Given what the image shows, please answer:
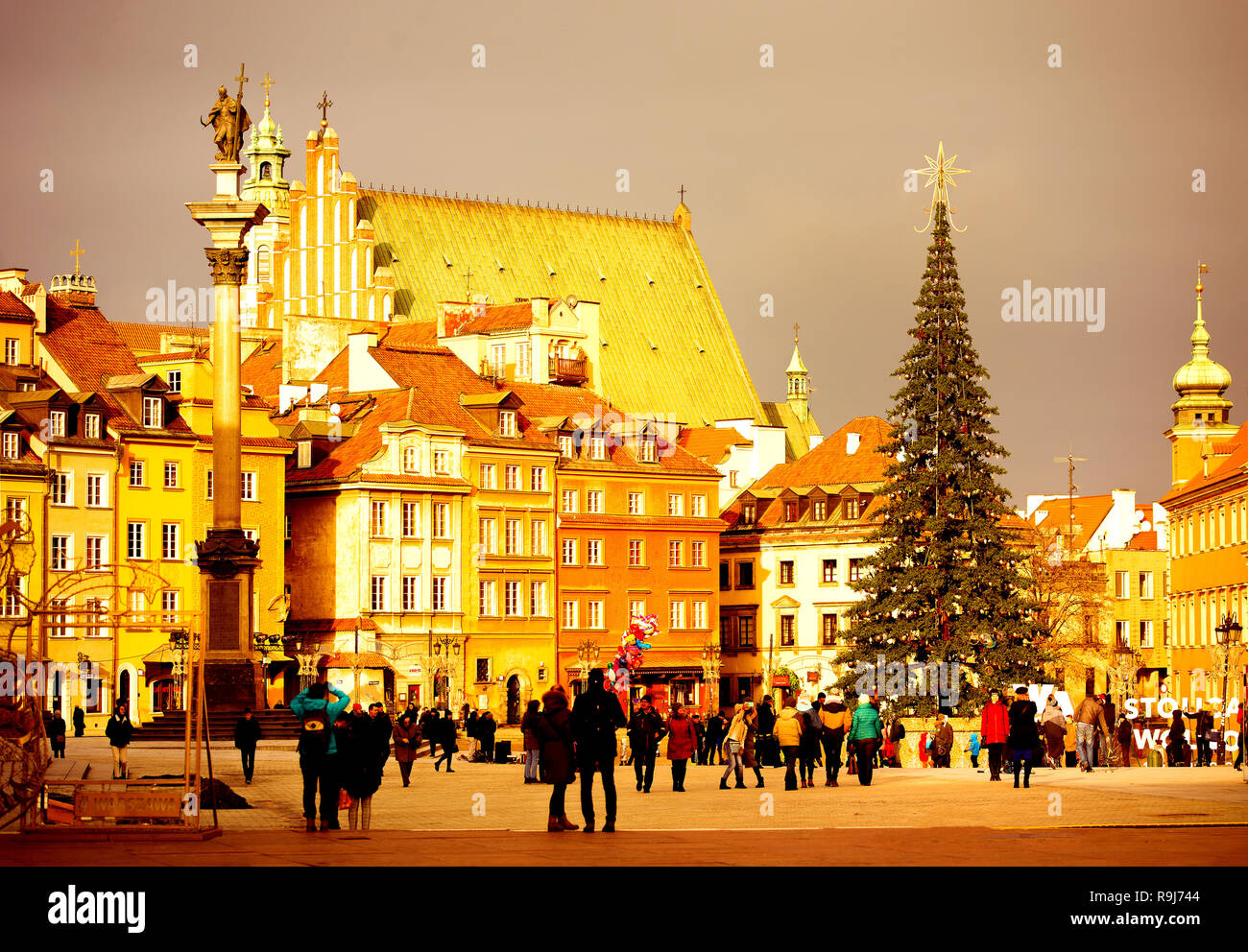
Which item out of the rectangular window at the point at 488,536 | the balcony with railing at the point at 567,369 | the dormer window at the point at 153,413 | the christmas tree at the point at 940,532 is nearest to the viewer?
the christmas tree at the point at 940,532

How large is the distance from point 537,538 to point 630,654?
2037cm

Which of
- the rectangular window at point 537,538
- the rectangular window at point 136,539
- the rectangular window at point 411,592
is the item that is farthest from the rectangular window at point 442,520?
the rectangular window at point 136,539

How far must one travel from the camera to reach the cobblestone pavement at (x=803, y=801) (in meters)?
29.6

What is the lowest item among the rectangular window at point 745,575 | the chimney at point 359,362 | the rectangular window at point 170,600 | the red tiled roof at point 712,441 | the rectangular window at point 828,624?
the rectangular window at point 828,624

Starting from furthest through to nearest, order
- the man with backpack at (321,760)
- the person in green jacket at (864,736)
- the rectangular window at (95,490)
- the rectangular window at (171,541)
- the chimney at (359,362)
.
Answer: the chimney at (359,362), the rectangular window at (171,541), the rectangular window at (95,490), the person in green jacket at (864,736), the man with backpack at (321,760)

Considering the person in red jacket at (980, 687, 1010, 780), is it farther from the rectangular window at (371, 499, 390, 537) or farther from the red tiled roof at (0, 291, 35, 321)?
the rectangular window at (371, 499, 390, 537)

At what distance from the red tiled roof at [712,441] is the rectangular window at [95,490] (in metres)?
41.2

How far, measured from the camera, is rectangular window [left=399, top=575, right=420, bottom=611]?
93375 millimetres

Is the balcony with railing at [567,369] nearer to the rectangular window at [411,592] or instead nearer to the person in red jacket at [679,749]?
the rectangular window at [411,592]

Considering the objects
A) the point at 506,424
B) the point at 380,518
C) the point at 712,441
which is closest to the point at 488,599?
the point at 380,518

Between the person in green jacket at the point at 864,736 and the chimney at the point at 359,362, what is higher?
the chimney at the point at 359,362

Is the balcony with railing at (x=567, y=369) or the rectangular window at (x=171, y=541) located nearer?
the rectangular window at (x=171, y=541)
